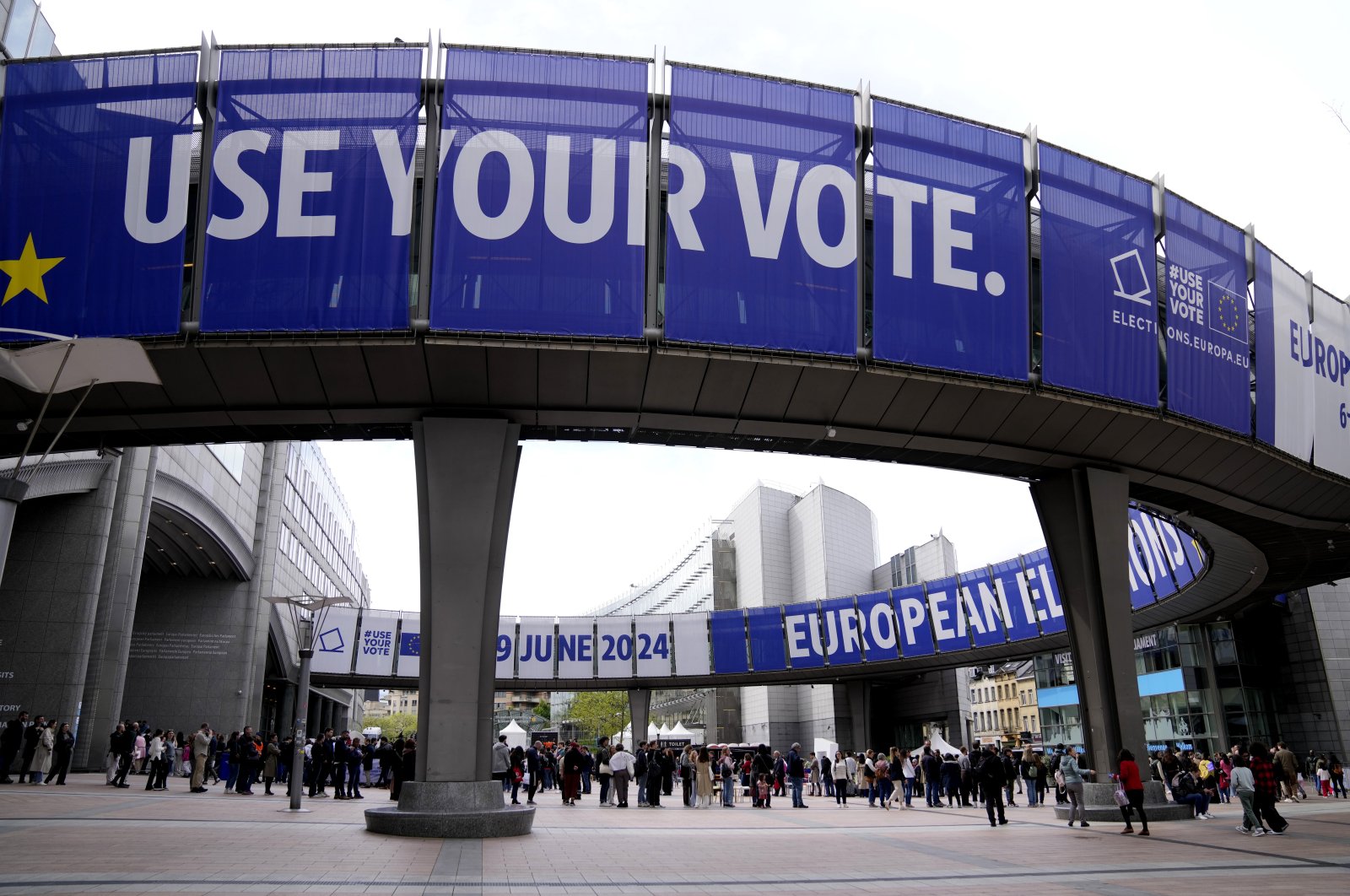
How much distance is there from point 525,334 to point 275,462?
35.9m

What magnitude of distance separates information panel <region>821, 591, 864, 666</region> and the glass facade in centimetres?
1056

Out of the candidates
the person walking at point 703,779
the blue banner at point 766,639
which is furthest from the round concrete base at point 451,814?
the blue banner at point 766,639

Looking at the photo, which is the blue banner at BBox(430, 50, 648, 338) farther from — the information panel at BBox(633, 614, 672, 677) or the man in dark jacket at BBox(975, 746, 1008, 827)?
the information panel at BBox(633, 614, 672, 677)

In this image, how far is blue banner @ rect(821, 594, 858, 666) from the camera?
47.7 meters

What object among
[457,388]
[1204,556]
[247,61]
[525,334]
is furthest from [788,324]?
[1204,556]

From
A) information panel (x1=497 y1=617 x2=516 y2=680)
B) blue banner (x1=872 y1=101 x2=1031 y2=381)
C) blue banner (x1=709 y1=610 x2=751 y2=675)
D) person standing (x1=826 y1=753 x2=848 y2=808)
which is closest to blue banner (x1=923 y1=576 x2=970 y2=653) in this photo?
blue banner (x1=709 y1=610 x2=751 y2=675)

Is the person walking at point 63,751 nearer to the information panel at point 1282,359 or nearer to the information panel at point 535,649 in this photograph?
the information panel at point 535,649

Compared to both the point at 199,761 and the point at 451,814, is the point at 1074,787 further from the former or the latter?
the point at 199,761

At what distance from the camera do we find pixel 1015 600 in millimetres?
41594

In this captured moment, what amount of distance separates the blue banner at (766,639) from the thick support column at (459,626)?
3196 cm

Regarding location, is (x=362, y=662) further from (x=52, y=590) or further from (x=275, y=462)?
(x=52, y=590)

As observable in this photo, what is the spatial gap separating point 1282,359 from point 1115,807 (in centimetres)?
1173

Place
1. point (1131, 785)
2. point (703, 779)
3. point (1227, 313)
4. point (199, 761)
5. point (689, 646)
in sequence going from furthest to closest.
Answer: point (689, 646) < point (703, 779) < point (199, 761) < point (1227, 313) < point (1131, 785)

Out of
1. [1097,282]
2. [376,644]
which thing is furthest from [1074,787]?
[376,644]
